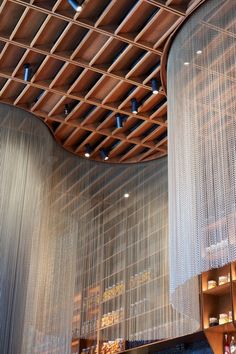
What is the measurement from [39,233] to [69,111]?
1783 millimetres

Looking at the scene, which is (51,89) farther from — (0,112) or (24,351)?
(24,351)

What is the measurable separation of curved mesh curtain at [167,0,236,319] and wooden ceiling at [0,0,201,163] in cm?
53

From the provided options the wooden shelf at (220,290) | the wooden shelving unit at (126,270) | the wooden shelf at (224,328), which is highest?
the wooden shelving unit at (126,270)

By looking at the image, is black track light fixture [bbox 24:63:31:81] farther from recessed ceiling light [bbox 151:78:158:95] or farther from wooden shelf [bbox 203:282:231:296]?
wooden shelf [bbox 203:282:231:296]

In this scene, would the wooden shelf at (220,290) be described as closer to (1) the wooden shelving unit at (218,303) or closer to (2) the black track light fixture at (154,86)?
(1) the wooden shelving unit at (218,303)

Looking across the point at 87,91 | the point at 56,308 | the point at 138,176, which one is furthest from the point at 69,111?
the point at 56,308

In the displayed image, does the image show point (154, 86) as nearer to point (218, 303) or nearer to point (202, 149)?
point (202, 149)

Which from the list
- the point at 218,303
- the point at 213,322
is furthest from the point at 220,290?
the point at 213,322

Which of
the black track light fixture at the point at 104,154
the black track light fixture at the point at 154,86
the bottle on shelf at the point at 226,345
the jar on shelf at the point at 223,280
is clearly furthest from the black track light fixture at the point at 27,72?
the bottle on shelf at the point at 226,345

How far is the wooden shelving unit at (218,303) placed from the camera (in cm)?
679

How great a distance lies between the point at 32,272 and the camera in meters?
8.05

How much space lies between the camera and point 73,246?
30.1 ft

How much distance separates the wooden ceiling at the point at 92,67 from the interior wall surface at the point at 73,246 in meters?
0.37

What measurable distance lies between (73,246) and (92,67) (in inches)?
114
